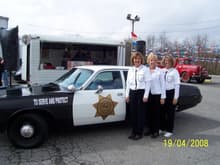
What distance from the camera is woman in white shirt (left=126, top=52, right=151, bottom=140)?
4.36m

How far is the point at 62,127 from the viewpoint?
14.1ft

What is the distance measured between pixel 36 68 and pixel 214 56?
27335 mm

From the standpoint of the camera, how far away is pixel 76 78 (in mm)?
4855

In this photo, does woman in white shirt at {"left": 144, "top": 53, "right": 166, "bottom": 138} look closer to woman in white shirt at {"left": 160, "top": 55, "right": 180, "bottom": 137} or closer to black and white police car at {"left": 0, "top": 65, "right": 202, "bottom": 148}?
woman in white shirt at {"left": 160, "top": 55, "right": 180, "bottom": 137}

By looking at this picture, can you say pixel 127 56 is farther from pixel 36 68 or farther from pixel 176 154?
pixel 176 154

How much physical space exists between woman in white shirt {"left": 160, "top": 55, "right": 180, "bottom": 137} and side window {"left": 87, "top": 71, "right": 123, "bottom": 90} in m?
0.97

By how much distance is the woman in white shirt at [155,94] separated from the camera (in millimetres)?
4535

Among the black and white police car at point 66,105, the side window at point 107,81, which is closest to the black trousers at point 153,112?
the black and white police car at point 66,105

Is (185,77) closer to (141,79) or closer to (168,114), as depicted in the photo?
(168,114)

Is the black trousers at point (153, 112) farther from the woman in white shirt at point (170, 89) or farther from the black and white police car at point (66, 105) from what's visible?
the black and white police car at point (66, 105)

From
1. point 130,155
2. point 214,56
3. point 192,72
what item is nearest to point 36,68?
point 130,155

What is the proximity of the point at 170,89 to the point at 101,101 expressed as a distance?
142cm
